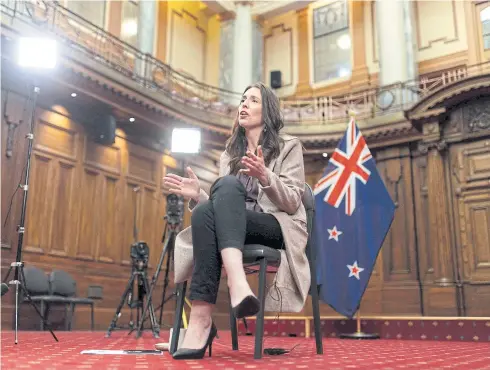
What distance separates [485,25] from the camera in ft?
29.4

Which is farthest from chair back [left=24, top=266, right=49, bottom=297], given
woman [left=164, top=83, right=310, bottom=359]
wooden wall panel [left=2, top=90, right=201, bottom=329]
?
woman [left=164, top=83, right=310, bottom=359]

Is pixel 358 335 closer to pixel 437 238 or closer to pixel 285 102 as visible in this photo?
pixel 437 238

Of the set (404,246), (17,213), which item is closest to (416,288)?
(404,246)

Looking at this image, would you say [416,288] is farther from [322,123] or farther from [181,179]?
[181,179]

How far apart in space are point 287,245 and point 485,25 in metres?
8.81

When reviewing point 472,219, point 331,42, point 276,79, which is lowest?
point 472,219

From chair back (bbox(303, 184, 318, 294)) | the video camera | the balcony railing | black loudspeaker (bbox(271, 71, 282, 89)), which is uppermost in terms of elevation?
black loudspeaker (bbox(271, 71, 282, 89))

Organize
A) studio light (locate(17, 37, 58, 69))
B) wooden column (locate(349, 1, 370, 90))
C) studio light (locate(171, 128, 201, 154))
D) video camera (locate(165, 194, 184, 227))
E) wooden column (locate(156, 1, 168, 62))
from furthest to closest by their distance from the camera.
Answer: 1. wooden column (locate(156, 1, 168, 62))
2. wooden column (locate(349, 1, 370, 90))
3. studio light (locate(171, 128, 201, 154))
4. video camera (locate(165, 194, 184, 227))
5. studio light (locate(17, 37, 58, 69))

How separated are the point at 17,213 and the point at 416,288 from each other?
17.6 feet

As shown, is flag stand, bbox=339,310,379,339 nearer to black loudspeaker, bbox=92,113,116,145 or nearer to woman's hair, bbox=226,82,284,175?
woman's hair, bbox=226,82,284,175

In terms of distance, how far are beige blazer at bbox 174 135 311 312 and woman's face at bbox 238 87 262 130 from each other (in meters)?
0.26

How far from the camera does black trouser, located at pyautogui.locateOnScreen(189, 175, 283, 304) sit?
1.62m

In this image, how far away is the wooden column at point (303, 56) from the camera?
1066cm

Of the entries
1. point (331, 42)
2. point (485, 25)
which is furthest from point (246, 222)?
point (331, 42)
